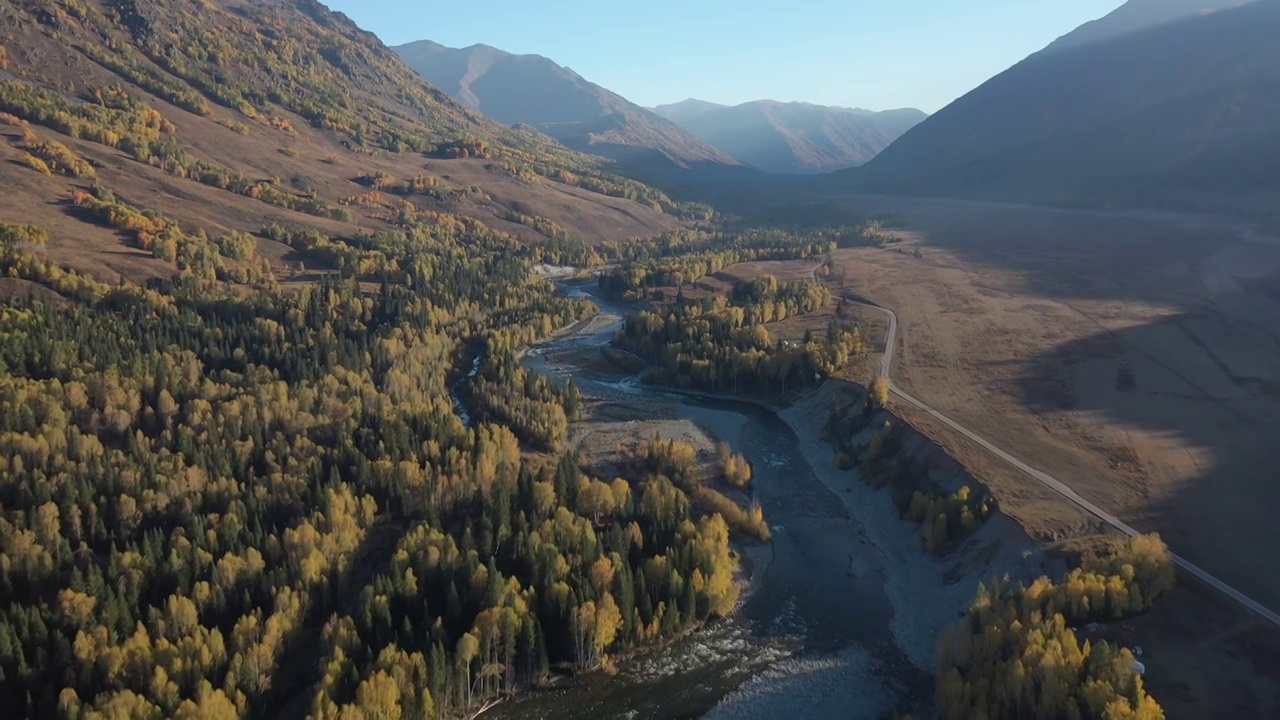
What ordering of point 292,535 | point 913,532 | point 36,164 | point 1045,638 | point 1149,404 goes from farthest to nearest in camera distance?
point 36,164
point 1149,404
point 913,532
point 292,535
point 1045,638

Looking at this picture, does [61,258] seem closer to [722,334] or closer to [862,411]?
[722,334]

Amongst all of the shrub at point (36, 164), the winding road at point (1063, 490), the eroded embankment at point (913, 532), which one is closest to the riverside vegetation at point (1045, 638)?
the eroded embankment at point (913, 532)

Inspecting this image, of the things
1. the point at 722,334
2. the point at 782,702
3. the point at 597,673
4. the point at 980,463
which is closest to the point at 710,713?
the point at 782,702

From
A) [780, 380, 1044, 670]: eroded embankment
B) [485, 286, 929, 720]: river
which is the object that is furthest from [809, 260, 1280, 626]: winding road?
[485, 286, 929, 720]: river

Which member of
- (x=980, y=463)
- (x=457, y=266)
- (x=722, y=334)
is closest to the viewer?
(x=980, y=463)

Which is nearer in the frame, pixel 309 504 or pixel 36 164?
pixel 309 504

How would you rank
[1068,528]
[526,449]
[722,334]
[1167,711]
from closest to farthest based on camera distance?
[1167,711]
[1068,528]
[526,449]
[722,334]

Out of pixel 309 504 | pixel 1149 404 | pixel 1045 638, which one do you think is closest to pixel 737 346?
pixel 1149 404

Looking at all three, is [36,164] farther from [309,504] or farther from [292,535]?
[292,535]

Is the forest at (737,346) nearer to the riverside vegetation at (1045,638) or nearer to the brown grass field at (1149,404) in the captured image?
the brown grass field at (1149,404)
